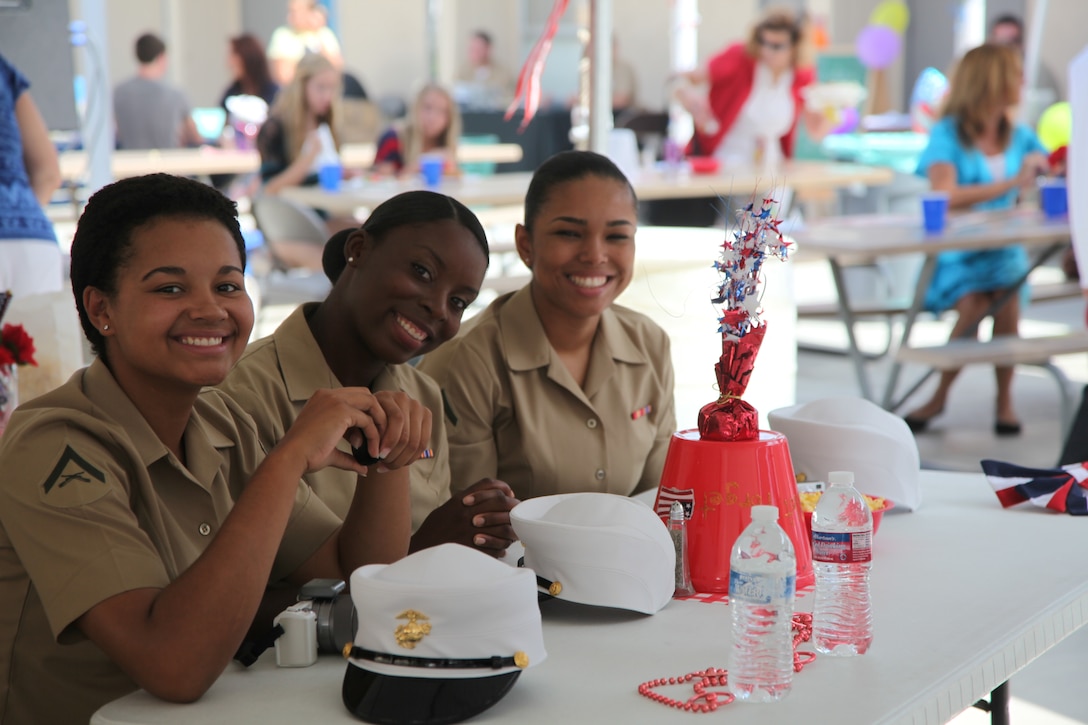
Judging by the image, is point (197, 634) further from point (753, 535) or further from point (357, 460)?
point (753, 535)

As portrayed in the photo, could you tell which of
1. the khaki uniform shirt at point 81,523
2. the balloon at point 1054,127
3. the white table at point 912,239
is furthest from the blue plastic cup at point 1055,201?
the khaki uniform shirt at point 81,523

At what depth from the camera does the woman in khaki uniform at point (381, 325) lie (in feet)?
6.10

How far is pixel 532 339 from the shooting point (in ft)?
7.54

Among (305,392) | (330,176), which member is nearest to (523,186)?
(330,176)

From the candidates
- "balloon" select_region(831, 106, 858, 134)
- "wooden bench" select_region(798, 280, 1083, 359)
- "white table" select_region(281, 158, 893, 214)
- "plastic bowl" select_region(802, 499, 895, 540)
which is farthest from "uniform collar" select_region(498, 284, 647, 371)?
"balloon" select_region(831, 106, 858, 134)

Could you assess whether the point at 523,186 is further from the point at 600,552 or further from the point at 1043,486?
the point at 600,552

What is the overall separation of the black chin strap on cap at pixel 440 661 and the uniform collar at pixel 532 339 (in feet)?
3.47

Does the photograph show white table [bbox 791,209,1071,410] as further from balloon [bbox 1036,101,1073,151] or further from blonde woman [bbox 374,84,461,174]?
balloon [bbox 1036,101,1073,151]

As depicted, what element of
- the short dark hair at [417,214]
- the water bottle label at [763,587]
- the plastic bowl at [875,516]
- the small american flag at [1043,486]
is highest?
the short dark hair at [417,214]

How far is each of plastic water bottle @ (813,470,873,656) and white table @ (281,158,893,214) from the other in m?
4.01

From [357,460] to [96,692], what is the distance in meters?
0.40

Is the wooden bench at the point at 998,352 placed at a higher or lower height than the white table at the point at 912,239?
lower

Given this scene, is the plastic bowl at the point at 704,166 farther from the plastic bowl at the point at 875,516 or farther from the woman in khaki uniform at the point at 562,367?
the plastic bowl at the point at 875,516

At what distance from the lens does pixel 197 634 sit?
125 centimetres
